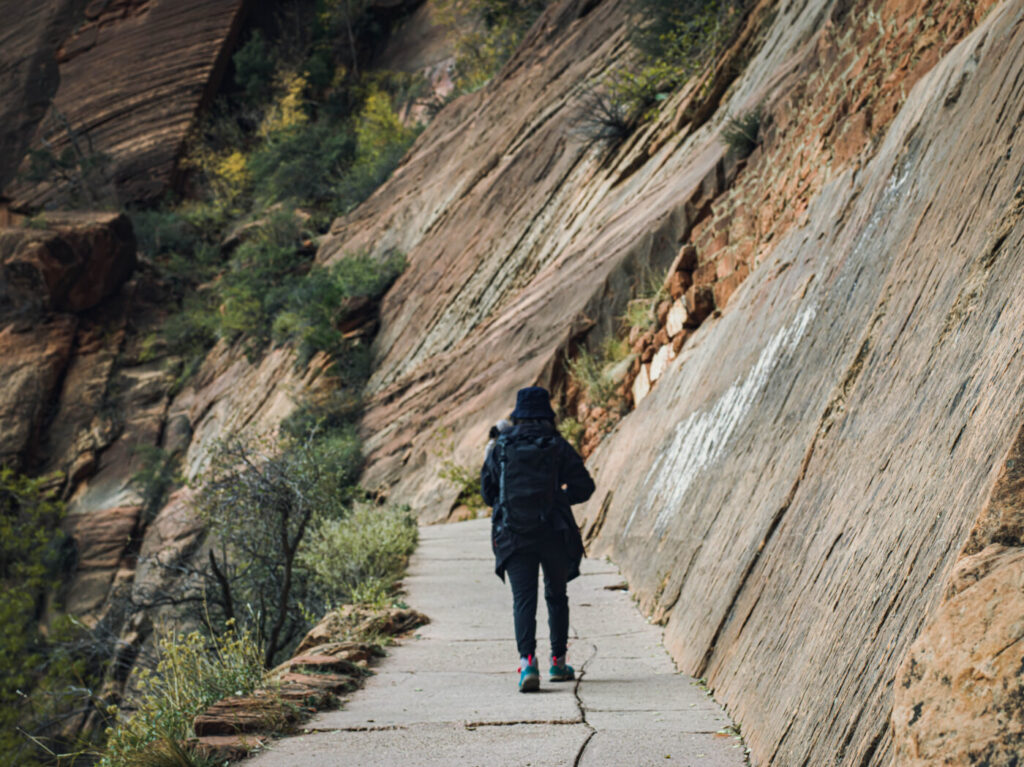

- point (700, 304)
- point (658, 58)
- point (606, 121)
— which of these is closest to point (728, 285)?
point (700, 304)

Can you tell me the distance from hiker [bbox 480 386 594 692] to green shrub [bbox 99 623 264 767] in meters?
1.40

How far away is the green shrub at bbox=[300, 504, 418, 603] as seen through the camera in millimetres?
7930

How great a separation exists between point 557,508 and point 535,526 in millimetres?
180

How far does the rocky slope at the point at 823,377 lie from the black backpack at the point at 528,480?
0.99 metres

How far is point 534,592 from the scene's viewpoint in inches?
184

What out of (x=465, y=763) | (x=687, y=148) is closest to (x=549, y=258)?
(x=687, y=148)

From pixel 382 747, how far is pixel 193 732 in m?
0.79

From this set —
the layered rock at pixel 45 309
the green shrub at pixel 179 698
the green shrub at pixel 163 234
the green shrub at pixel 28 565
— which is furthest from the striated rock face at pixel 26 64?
the green shrub at pixel 179 698

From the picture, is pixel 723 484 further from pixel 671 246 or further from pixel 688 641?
pixel 671 246

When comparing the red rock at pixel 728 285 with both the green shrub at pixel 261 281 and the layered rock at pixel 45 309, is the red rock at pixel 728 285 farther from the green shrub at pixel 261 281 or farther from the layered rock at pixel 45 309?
the layered rock at pixel 45 309

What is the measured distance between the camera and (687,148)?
11688mm

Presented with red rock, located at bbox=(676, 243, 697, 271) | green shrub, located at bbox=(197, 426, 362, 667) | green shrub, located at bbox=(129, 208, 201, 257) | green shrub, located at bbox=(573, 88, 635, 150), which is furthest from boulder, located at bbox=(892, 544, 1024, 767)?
green shrub, located at bbox=(129, 208, 201, 257)

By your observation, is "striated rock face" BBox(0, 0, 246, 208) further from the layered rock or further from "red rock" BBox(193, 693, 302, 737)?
"red rock" BBox(193, 693, 302, 737)

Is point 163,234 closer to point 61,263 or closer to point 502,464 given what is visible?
point 61,263
